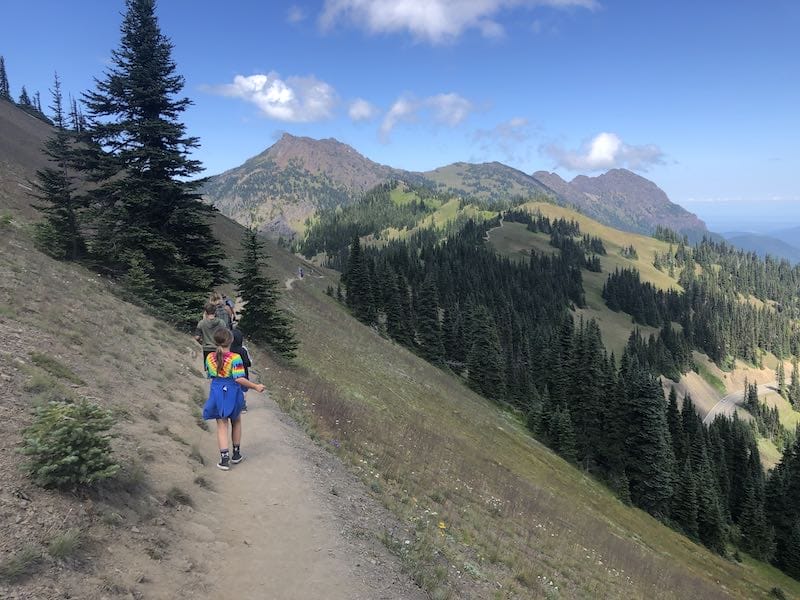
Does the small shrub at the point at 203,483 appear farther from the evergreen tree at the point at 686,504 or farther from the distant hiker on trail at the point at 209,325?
the evergreen tree at the point at 686,504

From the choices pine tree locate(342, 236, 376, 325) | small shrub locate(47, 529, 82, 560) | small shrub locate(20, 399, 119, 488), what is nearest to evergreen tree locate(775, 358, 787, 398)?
pine tree locate(342, 236, 376, 325)

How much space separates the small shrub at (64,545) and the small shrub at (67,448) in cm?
89

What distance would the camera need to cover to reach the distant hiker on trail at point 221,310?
13.4 m

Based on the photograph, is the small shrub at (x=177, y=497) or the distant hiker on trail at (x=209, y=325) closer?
the small shrub at (x=177, y=497)

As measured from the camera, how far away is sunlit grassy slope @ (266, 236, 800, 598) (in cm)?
1152

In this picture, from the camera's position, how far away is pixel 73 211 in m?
24.0

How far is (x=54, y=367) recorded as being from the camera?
10172mm

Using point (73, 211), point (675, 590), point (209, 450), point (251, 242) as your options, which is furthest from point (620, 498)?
point (73, 211)

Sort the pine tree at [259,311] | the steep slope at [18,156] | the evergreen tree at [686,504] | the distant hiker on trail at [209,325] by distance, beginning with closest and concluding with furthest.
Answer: the distant hiker on trail at [209,325], the pine tree at [259,311], the steep slope at [18,156], the evergreen tree at [686,504]

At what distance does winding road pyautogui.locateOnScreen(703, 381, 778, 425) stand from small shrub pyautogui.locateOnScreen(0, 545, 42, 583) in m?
162

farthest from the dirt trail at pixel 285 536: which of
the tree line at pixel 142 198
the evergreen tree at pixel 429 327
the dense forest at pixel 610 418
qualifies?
the evergreen tree at pixel 429 327

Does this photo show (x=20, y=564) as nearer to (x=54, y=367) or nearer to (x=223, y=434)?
(x=223, y=434)

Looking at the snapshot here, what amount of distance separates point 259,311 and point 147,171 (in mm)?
9857

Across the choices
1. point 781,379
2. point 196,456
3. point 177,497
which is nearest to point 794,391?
point 781,379
